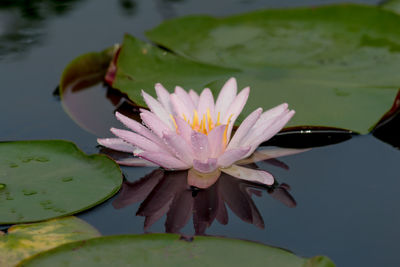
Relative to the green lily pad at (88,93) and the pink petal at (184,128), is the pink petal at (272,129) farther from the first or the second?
the green lily pad at (88,93)

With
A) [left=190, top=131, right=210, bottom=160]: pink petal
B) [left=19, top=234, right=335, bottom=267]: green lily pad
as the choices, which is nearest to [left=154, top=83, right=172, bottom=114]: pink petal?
[left=190, top=131, right=210, bottom=160]: pink petal

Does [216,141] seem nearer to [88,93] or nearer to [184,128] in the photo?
[184,128]

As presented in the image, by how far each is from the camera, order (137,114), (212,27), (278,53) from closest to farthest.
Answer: (137,114), (278,53), (212,27)

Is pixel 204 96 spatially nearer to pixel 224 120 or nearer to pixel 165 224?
pixel 224 120

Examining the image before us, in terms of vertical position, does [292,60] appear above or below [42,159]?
above

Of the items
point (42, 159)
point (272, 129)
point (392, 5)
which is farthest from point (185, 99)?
point (392, 5)

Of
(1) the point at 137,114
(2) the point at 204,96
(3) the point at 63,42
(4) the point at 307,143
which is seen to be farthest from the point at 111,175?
(3) the point at 63,42
